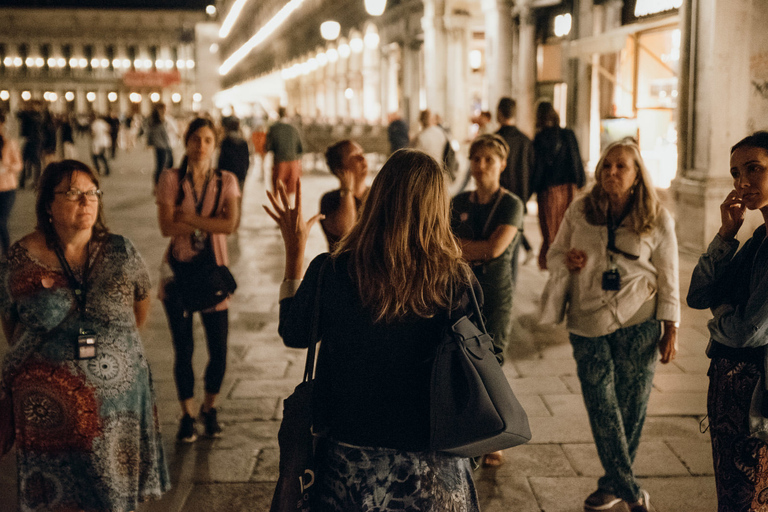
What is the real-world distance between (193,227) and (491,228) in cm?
157

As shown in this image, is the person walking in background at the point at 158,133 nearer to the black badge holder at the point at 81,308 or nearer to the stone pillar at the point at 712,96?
the stone pillar at the point at 712,96

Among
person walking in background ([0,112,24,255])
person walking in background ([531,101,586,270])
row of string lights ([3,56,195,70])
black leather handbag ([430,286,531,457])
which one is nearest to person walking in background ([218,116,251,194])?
person walking in background ([0,112,24,255])

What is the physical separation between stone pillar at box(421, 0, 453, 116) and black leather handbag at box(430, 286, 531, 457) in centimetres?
1729

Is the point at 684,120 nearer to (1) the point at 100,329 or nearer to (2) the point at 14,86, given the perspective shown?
(1) the point at 100,329

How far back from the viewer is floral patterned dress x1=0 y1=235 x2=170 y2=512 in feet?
9.23

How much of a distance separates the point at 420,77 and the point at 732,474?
19.8 m

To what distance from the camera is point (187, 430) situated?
4.44 metres

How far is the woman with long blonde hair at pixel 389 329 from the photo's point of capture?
2125 mm

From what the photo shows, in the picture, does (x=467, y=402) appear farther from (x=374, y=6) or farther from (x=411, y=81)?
(x=411, y=81)

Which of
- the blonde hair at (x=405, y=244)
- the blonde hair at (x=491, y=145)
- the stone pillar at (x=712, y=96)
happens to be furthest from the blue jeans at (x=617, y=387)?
the stone pillar at (x=712, y=96)

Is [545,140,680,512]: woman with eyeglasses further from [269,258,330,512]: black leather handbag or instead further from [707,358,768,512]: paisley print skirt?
[269,258,330,512]: black leather handbag

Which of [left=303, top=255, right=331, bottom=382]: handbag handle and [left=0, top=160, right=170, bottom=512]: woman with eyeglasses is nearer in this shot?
[left=303, top=255, right=331, bottom=382]: handbag handle

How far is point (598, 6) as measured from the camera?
12.9 meters

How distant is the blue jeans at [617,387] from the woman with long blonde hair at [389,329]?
4.83 ft
